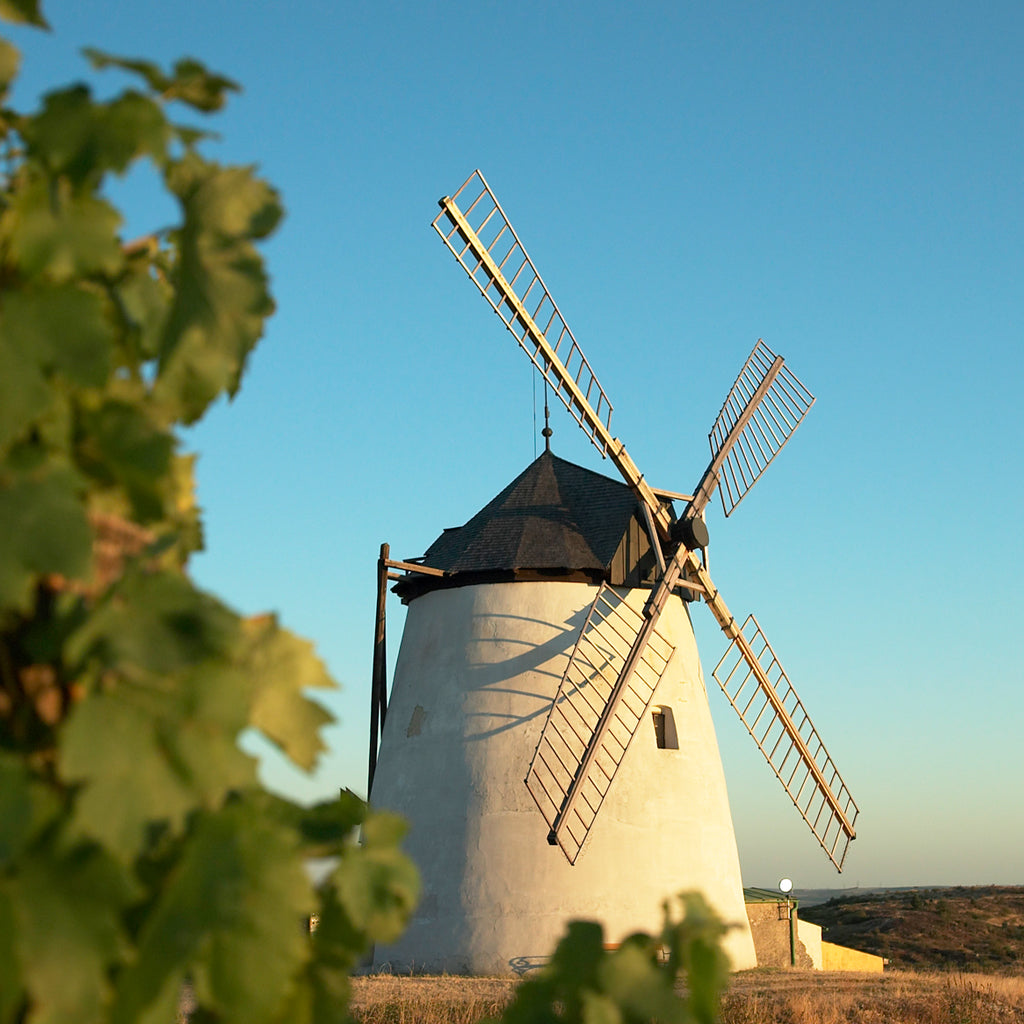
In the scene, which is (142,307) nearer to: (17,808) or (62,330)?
(62,330)

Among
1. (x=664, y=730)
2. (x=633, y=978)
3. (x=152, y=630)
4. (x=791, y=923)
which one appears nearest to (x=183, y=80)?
(x=152, y=630)

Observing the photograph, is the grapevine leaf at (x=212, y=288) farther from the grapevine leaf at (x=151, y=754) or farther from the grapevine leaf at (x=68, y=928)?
the grapevine leaf at (x=68, y=928)

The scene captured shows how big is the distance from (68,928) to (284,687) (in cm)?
39

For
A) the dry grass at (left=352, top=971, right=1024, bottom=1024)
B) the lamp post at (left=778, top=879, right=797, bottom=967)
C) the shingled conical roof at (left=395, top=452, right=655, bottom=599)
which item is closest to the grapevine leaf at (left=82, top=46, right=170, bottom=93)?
the dry grass at (left=352, top=971, right=1024, bottom=1024)

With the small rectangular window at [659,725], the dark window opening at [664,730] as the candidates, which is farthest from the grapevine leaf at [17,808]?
the small rectangular window at [659,725]

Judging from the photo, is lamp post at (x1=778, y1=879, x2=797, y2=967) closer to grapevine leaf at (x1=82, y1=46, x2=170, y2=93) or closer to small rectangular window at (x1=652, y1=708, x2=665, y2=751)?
small rectangular window at (x1=652, y1=708, x2=665, y2=751)

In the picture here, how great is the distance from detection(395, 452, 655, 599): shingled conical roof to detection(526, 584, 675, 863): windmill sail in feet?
2.89

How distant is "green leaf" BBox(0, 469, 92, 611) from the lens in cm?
104

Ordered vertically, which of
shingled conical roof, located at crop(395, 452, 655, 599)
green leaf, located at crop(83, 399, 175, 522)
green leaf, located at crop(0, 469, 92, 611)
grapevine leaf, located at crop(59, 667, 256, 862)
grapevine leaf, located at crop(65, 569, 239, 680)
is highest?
shingled conical roof, located at crop(395, 452, 655, 599)

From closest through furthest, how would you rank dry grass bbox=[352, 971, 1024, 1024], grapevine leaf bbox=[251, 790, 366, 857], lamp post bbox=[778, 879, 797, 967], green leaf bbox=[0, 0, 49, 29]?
green leaf bbox=[0, 0, 49, 29] → grapevine leaf bbox=[251, 790, 366, 857] → dry grass bbox=[352, 971, 1024, 1024] → lamp post bbox=[778, 879, 797, 967]

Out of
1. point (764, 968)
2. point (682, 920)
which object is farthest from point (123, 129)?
point (764, 968)

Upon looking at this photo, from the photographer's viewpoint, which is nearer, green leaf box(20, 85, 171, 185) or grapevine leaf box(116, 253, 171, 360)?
green leaf box(20, 85, 171, 185)

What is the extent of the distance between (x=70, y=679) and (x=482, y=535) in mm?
18908

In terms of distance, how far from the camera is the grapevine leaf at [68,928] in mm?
985
